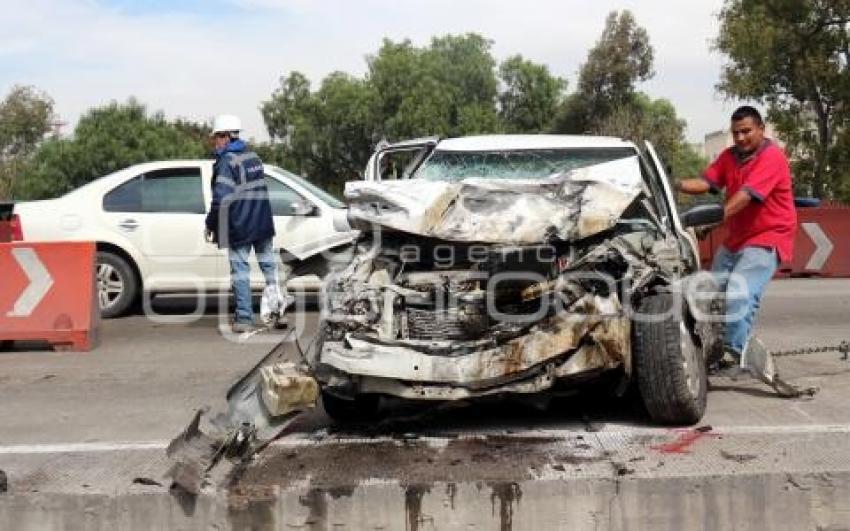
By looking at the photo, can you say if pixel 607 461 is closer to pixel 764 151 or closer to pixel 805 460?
pixel 805 460

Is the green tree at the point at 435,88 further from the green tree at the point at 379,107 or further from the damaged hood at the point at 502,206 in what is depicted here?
the damaged hood at the point at 502,206

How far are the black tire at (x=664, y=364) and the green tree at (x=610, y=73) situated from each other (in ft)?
129

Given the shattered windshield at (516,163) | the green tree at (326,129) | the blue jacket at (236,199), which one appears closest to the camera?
the shattered windshield at (516,163)

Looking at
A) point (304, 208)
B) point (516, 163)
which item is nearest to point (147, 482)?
point (516, 163)

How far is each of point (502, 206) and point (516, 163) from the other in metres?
1.42

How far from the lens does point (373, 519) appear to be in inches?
164

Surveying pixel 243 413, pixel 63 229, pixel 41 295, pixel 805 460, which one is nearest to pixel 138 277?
pixel 63 229

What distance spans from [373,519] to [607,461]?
1100 millimetres

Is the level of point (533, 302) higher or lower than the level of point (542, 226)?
lower

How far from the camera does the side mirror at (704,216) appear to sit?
5.61 m

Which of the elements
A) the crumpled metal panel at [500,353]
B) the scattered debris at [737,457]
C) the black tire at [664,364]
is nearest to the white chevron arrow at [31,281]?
the crumpled metal panel at [500,353]

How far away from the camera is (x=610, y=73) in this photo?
43906 millimetres

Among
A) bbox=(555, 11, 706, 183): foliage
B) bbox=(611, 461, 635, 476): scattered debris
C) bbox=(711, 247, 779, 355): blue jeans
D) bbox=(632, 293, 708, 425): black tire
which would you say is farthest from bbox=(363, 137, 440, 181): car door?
bbox=(555, 11, 706, 183): foliage

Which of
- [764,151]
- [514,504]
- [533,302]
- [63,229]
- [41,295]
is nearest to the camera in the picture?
[514,504]
